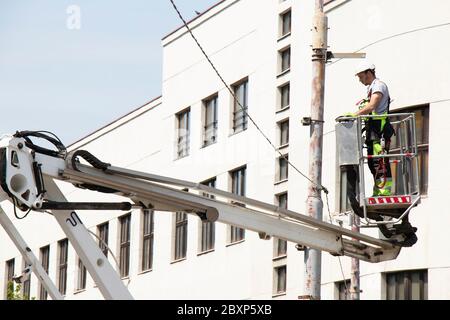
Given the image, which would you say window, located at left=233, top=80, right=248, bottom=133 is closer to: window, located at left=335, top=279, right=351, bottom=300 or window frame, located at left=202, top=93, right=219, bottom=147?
window frame, located at left=202, top=93, right=219, bottom=147

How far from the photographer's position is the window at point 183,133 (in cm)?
5297

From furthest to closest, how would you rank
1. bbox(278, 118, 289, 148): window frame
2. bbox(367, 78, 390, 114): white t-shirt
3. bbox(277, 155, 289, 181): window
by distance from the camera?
bbox(277, 155, 289, 181): window
bbox(278, 118, 289, 148): window frame
bbox(367, 78, 390, 114): white t-shirt

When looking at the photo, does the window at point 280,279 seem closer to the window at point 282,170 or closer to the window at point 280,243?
the window at point 280,243

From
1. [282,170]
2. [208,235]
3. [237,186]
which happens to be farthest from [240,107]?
[208,235]

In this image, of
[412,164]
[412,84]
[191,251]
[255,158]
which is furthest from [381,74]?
[412,164]

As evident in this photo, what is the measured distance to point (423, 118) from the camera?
127ft

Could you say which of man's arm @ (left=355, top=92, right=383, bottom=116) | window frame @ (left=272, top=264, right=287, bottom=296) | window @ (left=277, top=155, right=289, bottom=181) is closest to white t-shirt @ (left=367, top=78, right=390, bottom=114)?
man's arm @ (left=355, top=92, right=383, bottom=116)

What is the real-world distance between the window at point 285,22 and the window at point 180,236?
8584 mm

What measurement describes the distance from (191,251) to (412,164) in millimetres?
30778

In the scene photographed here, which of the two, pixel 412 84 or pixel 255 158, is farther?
pixel 255 158

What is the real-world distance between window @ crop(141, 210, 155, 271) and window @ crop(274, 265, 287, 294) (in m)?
9.61

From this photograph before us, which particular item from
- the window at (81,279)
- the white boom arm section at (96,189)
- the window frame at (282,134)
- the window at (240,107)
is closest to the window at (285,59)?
the window frame at (282,134)

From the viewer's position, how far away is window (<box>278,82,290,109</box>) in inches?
1826

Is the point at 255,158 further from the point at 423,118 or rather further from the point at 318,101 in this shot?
the point at 318,101
